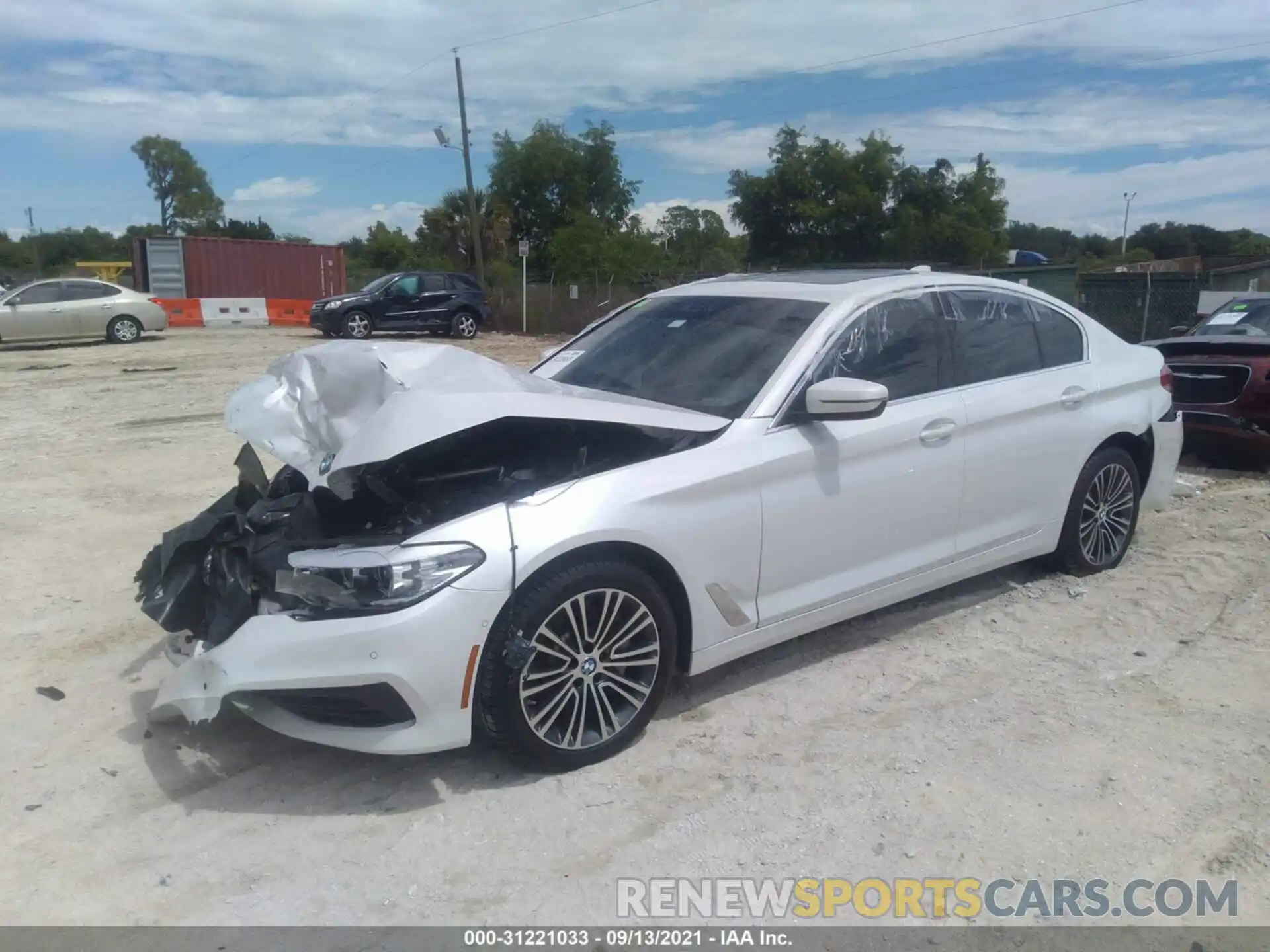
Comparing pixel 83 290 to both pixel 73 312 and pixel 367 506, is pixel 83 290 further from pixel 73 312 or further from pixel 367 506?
pixel 367 506

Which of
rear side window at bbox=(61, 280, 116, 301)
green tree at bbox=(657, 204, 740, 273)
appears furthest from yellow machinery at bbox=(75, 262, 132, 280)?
green tree at bbox=(657, 204, 740, 273)

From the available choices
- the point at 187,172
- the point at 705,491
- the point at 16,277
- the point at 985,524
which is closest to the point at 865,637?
the point at 985,524

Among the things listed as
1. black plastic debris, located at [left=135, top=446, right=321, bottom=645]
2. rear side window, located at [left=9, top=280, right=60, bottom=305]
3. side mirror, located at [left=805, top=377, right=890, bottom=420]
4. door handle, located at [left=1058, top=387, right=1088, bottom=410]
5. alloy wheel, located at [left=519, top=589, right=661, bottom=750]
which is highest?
rear side window, located at [left=9, top=280, right=60, bottom=305]

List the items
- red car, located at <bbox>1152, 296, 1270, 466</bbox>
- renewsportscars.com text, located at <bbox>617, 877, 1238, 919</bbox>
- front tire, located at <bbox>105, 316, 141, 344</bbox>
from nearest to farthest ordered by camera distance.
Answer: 1. renewsportscars.com text, located at <bbox>617, 877, 1238, 919</bbox>
2. red car, located at <bbox>1152, 296, 1270, 466</bbox>
3. front tire, located at <bbox>105, 316, 141, 344</bbox>

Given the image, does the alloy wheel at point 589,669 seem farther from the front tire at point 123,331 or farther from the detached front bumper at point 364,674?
the front tire at point 123,331

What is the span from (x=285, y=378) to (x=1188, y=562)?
497cm

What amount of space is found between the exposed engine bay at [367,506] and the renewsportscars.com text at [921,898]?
1383 mm

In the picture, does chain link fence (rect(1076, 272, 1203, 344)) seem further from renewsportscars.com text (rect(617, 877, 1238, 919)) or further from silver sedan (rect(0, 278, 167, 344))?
silver sedan (rect(0, 278, 167, 344))

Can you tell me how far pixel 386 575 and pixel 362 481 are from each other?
2.30ft

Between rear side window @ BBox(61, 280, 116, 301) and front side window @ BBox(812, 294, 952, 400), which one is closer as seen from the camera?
front side window @ BBox(812, 294, 952, 400)

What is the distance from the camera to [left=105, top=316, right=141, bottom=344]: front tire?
70.9 feet

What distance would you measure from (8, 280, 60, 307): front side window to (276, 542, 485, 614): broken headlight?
20.7 m

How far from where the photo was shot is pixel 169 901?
2959mm

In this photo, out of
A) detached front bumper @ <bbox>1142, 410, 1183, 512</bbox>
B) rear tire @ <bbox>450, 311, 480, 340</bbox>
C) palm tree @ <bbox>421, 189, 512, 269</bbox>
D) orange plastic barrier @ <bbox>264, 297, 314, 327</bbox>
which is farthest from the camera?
palm tree @ <bbox>421, 189, 512, 269</bbox>
